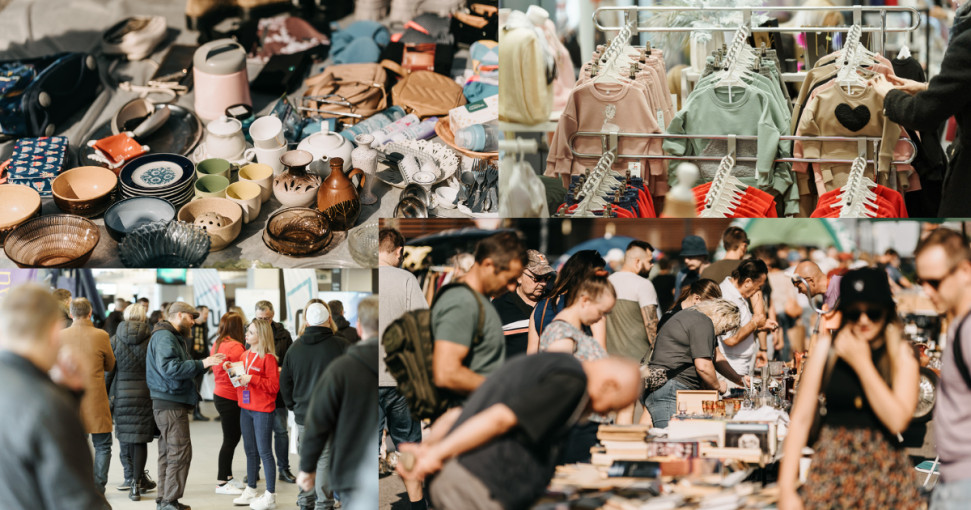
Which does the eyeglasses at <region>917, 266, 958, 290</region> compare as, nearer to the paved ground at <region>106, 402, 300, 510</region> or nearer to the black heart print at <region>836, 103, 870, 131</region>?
the black heart print at <region>836, 103, 870, 131</region>

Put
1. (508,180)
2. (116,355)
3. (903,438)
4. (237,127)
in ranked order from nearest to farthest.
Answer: (903,438) → (116,355) → (508,180) → (237,127)

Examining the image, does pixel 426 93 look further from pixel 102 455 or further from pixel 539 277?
pixel 102 455

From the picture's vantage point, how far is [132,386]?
3182mm

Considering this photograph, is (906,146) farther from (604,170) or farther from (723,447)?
(723,447)

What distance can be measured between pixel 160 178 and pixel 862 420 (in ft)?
10.9

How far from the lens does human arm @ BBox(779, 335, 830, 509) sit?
8.98 ft

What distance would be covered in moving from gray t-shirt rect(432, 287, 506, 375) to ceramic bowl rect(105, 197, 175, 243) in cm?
200

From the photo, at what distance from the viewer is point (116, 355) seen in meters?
3.16

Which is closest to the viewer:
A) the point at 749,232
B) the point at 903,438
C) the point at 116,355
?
the point at 903,438

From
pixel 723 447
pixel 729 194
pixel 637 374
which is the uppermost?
pixel 729 194

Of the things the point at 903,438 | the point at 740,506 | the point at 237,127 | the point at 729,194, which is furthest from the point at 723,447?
the point at 237,127

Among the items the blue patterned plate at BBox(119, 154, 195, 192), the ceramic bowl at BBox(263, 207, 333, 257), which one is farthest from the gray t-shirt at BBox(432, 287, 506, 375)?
the blue patterned plate at BBox(119, 154, 195, 192)

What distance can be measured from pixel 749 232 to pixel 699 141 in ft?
3.37

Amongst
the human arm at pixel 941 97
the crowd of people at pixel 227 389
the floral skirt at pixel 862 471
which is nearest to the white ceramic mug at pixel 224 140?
the crowd of people at pixel 227 389
